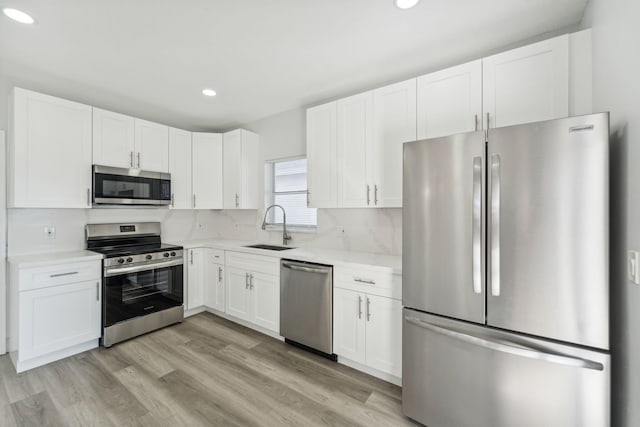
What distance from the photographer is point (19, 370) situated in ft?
7.81

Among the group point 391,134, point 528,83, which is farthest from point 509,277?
point 391,134

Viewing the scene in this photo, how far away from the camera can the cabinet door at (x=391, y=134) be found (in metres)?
2.36

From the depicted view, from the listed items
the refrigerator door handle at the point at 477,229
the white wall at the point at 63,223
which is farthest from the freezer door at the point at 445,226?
the white wall at the point at 63,223

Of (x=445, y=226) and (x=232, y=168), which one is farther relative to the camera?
(x=232, y=168)

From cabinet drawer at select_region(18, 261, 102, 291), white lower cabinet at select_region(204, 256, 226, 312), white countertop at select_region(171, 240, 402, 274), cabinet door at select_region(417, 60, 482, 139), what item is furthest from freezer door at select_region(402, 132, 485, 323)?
cabinet drawer at select_region(18, 261, 102, 291)

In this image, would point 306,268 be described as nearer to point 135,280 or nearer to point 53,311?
point 135,280

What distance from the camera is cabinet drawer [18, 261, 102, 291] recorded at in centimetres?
239

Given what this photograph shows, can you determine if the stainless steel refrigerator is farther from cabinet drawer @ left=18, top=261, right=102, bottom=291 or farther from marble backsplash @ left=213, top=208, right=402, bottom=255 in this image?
cabinet drawer @ left=18, top=261, right=102, bottom=291

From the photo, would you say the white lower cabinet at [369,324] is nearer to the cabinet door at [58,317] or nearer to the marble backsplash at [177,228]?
the marble backsplash at [177,228]

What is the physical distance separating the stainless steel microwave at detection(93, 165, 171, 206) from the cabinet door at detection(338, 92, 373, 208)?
7.52 ft

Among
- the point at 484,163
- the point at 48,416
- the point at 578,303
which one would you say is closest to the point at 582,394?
the point at 578,303

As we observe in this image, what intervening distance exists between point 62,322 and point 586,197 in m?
3.94

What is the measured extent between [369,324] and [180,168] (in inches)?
121

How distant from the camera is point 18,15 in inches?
72.4
